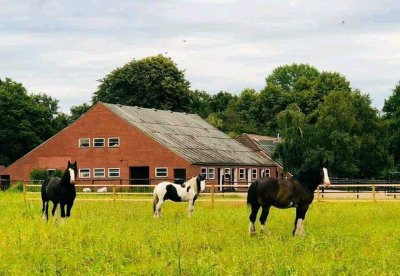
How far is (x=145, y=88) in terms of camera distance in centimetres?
10006

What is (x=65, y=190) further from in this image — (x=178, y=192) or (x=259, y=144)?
(x=259, y=144)

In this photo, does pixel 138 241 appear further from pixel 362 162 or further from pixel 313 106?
pixel 313 106

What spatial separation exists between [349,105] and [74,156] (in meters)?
24.3

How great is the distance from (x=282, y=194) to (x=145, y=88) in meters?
79.6

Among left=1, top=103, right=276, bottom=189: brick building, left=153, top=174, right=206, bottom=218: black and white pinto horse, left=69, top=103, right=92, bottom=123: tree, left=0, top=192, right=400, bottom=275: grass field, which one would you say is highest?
left=69, top=103, right=92, bottom=123: tree

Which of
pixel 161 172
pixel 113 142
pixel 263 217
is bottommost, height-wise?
pixel 263 217

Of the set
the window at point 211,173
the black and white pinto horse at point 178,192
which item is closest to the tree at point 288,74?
the window at point 211,173

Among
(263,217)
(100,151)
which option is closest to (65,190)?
(263,217)

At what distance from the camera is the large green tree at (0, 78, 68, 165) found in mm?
93000

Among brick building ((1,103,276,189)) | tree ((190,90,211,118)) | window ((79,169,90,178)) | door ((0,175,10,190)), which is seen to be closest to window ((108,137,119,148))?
brick building ((1,103,276,189))

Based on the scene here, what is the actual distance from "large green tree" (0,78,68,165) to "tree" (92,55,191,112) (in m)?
8.16

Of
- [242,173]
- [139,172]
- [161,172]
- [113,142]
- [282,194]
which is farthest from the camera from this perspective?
[242,173]

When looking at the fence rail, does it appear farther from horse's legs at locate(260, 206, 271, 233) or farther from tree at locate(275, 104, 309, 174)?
horse's legs at locate(260, 206, 271, 233)

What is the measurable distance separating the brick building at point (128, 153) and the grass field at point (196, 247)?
1546 inches
